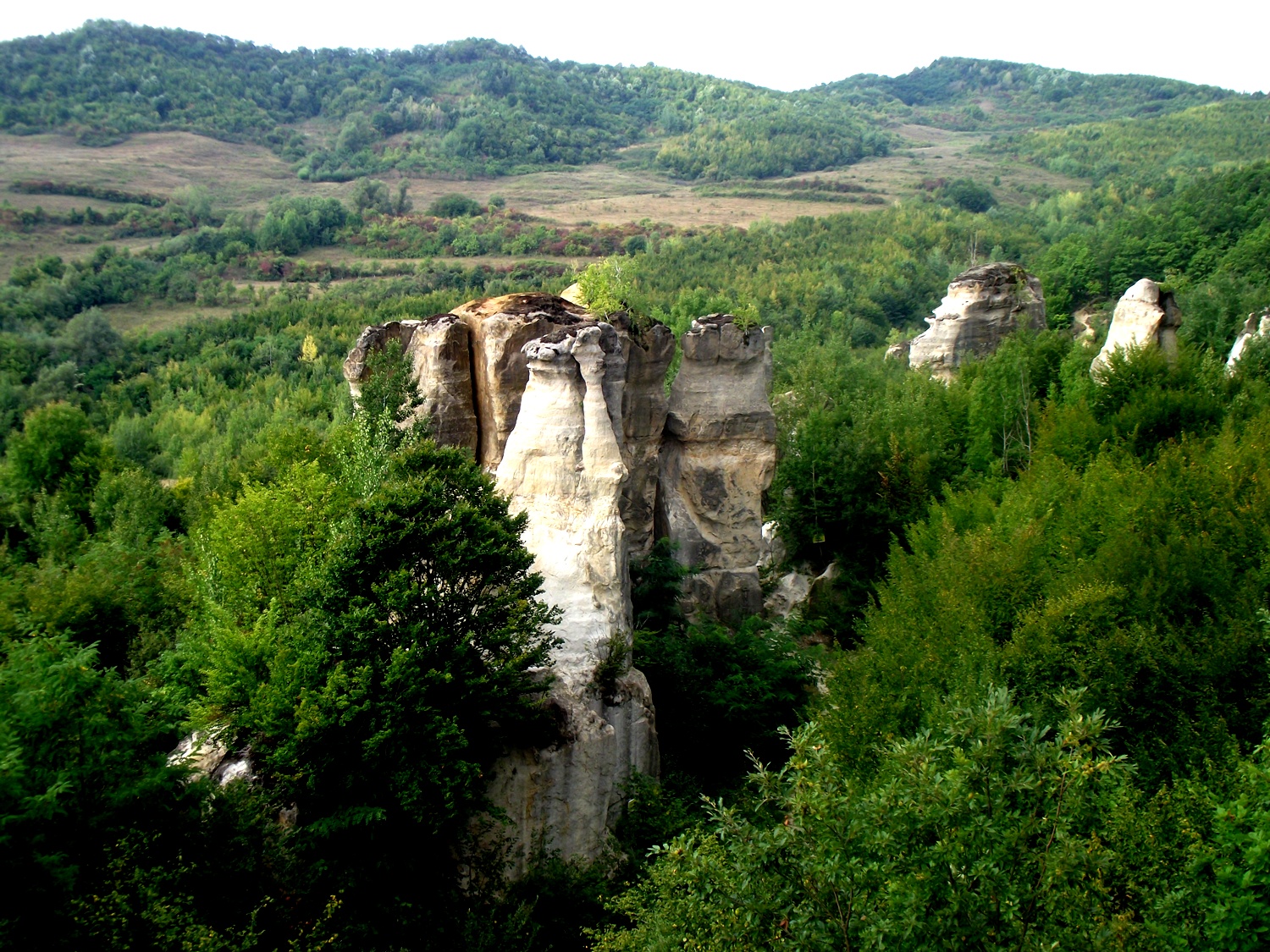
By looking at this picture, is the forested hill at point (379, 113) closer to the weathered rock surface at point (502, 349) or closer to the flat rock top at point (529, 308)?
the flat rock top at point (529, 308)

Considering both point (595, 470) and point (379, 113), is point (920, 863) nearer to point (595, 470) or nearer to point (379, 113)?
point (595, 470)

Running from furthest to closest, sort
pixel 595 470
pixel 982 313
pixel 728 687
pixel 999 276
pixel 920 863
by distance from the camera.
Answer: pixel 982 313 → pixel 999 276 → pixel 728 687 → pixel 595 470 → pixel 920 863

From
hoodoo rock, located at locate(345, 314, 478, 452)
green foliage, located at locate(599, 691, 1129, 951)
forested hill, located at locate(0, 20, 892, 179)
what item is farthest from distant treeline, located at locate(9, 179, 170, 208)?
green foliage, located at locate(599, 691, 1129, 951)

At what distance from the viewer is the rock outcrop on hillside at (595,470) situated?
16.4 meters

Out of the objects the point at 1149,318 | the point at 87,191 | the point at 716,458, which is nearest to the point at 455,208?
the point at 87,191

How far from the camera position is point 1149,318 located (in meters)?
30.7

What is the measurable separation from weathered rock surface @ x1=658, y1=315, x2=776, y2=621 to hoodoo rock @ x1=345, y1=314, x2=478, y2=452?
23.8 ft

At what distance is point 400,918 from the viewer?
44.3 ft

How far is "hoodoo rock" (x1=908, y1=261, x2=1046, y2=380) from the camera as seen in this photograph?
4316cm

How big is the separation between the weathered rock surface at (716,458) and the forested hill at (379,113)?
426 ft

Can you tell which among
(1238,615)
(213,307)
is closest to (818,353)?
(1238,615)

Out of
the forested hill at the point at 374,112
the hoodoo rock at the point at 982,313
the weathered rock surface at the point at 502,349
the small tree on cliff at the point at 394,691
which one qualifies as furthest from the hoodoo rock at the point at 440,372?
the forested hill at the point at 374,112

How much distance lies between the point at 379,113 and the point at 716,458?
159487 mm

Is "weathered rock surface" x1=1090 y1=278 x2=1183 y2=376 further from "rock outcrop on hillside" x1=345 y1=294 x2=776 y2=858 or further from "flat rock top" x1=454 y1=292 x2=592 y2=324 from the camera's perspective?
"flat rock top" x1=454 y1=292 x2=592 y2=324
